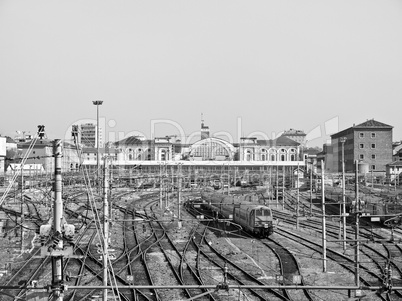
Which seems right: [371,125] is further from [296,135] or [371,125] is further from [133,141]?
[296,135]

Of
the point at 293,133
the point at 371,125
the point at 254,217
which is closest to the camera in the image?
the point at 254,217

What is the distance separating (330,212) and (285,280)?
22.3 m

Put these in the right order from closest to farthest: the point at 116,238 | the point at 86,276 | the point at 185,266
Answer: the point at 86,276 → the point at 185,266 → the point at 116,238

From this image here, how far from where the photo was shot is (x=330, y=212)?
36.2m

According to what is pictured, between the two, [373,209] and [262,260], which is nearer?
[262,260]

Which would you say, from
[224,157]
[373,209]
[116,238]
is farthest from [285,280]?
[224,157]

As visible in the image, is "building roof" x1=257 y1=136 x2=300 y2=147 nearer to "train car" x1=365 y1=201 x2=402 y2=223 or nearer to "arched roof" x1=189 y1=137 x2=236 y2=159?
"arched roof" x1=189 y1=137 x2=236 y2=159

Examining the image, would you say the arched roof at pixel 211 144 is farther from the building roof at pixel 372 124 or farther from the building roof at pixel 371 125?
the building roof at pixel 372 124

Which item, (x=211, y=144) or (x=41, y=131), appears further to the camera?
(x=211, y=144)

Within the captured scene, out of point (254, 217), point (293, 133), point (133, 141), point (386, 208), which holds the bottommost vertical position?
point (254, 217)

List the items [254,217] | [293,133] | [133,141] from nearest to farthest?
[254,217]
[133,141]
[293,133]

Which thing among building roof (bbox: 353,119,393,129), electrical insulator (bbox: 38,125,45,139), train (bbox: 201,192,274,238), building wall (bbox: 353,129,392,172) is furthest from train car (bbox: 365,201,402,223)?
building roof (bbox: 353,119,393,129)

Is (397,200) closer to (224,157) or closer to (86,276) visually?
(86,276)

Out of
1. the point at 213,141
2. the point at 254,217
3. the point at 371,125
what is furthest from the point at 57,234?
the point at 213,141
